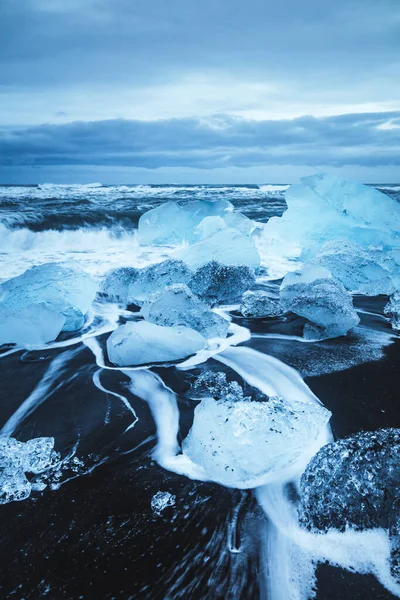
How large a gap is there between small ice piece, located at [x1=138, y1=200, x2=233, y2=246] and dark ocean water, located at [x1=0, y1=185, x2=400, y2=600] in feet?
18.8

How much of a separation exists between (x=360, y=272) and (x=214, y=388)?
384cm

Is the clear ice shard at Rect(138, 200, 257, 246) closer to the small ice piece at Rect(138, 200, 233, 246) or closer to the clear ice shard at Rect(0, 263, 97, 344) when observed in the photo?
the small ice piece at Rect(138, 200, 233, 246)

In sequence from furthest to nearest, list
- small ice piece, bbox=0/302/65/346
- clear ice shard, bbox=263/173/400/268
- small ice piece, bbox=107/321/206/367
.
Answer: clear ice shard, bbox=263/173/400/268 → small ice piece, bbox=0/302/65/346 → small ice piece, bbox=107/321/206/367

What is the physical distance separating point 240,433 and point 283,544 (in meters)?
0.52

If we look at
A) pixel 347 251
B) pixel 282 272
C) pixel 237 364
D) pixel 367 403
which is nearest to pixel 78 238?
pixel 282 272

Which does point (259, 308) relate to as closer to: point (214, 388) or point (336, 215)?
point (214, 388)

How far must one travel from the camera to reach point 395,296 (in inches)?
177

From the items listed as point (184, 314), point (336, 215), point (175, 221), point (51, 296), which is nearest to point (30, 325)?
point (51, 296)

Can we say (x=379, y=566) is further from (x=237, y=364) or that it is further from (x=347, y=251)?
(x=347, y=251)

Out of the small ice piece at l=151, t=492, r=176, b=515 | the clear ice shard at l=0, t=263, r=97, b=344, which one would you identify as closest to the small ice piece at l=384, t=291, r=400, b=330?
the small ice piece at l=151, t=492, r=176, b=515

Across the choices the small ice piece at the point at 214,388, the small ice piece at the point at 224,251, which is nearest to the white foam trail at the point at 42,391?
the small ice piece at the point at 214,388

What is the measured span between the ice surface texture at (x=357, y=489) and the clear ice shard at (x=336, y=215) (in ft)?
20.9

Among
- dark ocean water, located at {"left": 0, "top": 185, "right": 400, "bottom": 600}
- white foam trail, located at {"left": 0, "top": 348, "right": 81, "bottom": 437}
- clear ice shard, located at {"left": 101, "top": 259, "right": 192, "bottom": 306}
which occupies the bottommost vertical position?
dark ocean water, located at {"left": 0, "top": 185, "right": 400, "bottom": 600}

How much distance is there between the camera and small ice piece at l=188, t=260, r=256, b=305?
5.11m
